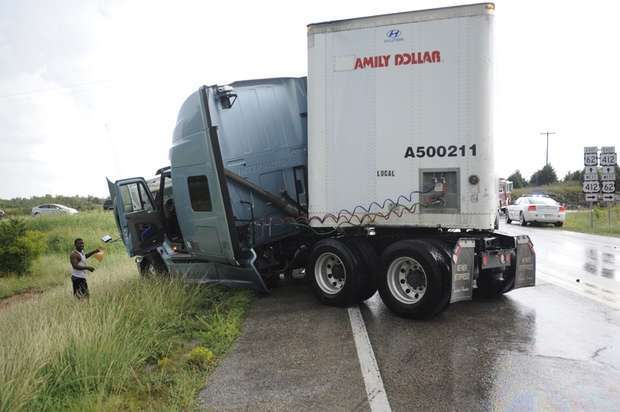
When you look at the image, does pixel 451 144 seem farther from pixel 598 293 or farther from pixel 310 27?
pixel 598 293

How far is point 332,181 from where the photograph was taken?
23.6 ft

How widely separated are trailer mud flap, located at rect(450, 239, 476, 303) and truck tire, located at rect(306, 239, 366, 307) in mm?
1329

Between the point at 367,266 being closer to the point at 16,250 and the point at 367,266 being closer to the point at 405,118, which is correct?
the point at 405,118

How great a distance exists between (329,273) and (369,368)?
2.65 m

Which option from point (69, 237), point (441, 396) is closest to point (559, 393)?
point (441, 396)

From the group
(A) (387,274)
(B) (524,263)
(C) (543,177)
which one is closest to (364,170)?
(A) (387,274)

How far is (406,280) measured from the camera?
6.52 meters

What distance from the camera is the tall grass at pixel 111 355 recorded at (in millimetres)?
4160

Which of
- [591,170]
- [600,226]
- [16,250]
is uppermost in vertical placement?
[591,170]

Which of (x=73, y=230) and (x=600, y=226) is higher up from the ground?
(x=73, y=230)

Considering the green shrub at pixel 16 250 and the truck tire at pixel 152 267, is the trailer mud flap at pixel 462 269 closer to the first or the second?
the truck tire at pixel 152 267

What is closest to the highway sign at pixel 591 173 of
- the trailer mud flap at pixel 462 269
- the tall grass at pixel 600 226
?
the tall grass at pixel 600 226

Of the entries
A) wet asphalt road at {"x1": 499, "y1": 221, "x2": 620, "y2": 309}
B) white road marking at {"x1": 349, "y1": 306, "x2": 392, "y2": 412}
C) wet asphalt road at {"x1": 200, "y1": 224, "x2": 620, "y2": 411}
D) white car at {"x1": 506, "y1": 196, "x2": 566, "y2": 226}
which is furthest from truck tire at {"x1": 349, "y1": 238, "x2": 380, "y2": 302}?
white car at {"x1": 506, "y1": 196, "x2": 566, "y2": 226}

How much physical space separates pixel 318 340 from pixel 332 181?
238cm
